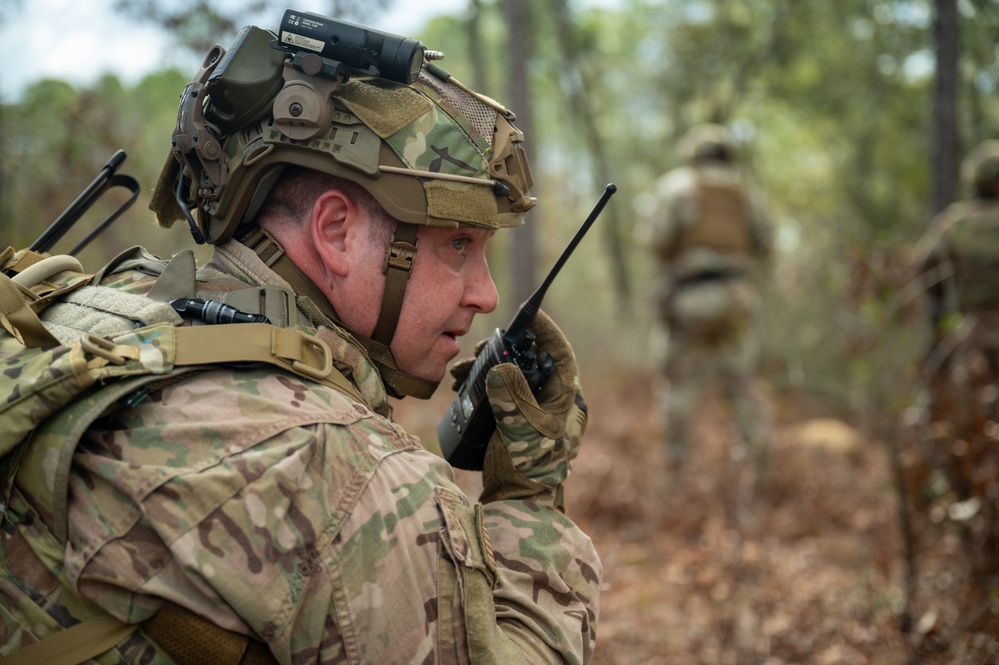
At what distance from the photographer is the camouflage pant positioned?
25.9ft

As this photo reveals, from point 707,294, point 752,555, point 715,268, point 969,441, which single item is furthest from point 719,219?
point 969,441

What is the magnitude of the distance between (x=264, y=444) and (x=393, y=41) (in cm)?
90

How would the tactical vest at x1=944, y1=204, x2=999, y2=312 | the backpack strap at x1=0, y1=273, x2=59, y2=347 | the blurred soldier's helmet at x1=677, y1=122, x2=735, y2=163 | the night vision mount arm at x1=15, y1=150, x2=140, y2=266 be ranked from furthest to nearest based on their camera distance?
the blurred soldier's helmet at x1=677, y1=122, x2=735, y2=163 < the tactical vest at x1=944, y1=204, x2=999, y2=312 < the night vision mount arm at x1=15, y1=150, x2=140, y2=266 < the backpack strap at x1=0, y1=273, x2=59, y2=347

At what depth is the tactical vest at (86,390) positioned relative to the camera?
145 cm

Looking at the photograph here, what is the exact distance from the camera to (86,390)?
Answer: 59.5 inches

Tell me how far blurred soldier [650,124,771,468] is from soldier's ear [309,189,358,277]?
6318 mm

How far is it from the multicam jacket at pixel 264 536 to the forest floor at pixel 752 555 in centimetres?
254

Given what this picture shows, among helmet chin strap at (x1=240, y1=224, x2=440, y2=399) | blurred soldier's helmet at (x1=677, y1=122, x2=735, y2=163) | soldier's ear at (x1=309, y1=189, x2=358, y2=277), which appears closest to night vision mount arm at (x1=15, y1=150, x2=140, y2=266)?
helmet chin strap at (x1=240, y1=224, x2=440, y2=399)

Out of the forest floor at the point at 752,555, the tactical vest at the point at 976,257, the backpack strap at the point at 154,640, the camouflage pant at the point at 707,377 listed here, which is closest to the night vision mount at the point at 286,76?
the backpack strap at the point at 154,640

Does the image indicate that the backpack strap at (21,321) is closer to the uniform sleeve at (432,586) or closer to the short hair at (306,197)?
the short hair at (306,197)

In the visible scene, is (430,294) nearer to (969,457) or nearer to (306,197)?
(306,197)

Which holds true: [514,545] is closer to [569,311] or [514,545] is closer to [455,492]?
[455,492]

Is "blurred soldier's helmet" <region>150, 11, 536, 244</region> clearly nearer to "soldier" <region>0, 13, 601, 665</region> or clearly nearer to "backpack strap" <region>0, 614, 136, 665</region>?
"soldier" <region>0, 13, 601, 665</region>

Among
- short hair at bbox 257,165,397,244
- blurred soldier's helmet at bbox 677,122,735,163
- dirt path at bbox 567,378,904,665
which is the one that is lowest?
dirt path at bbox 567,378,904,665
